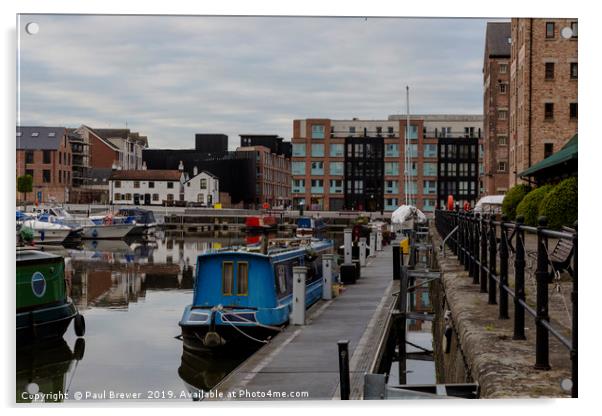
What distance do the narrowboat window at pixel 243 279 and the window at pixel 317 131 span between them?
5925mm

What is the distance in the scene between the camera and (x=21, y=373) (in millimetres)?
8625

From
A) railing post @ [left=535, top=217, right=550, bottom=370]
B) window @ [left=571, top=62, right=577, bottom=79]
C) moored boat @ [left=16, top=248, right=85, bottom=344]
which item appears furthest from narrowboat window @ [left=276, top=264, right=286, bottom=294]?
railing post @ [left=535, top=217, right=550, bottom=370]

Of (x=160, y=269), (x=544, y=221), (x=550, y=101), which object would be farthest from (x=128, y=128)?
(x=160, y=269)

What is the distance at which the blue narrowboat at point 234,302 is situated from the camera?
18.1 m

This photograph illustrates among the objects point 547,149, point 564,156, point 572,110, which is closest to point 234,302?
point 564,156

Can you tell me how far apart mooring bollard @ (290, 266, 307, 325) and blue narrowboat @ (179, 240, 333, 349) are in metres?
0.86

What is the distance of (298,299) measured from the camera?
17922 millimetres

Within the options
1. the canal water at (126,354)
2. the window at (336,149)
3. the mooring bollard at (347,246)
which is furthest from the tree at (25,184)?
the mooring bollard at (347,246)

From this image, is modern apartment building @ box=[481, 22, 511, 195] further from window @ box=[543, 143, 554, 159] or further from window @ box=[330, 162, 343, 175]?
window @ box=[330, 162, 343, 175]

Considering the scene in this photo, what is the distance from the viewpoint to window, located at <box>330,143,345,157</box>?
1785 centimetres

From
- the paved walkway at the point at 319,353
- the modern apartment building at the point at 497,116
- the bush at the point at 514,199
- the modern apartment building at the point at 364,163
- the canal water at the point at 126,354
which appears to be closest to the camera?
the canal water at the point at 126,354

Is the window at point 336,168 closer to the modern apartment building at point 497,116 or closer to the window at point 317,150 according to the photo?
the window at point 317,150

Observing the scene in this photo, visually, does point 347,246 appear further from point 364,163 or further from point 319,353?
point 319,353

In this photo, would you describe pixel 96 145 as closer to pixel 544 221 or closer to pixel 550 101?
pixel 544 221
